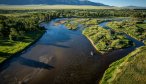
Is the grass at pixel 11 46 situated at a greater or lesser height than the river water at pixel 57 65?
greater

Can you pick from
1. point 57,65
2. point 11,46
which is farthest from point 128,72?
point 11,46

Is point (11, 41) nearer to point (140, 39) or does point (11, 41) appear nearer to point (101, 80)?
point (101, 80)

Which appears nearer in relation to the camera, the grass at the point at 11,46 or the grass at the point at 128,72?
the grass at the point at 128,72

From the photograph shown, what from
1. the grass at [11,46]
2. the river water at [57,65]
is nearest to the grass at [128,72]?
the river water at [57,65]

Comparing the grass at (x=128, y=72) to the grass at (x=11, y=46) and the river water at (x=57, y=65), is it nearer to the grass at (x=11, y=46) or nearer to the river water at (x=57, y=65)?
the river water at (x=57, y=65)

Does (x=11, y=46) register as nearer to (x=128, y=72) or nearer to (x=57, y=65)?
(x=57, y=65)
